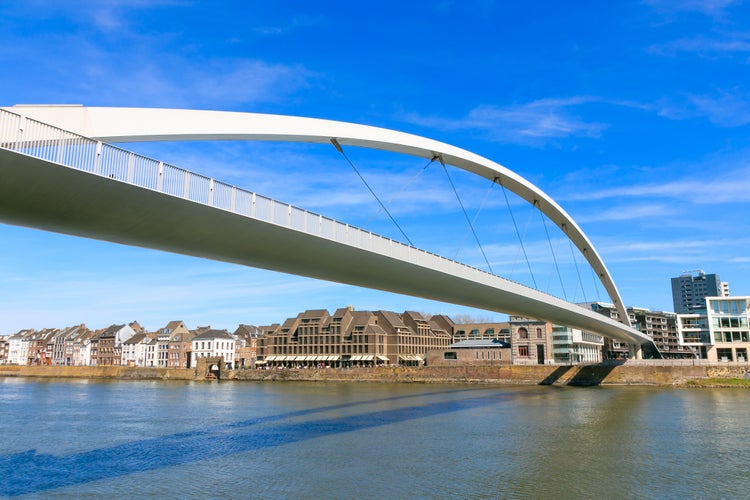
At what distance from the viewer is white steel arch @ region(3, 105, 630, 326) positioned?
41.8ft

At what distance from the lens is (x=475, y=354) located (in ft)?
265

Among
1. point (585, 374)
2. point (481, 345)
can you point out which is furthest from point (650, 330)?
point (585, 374)

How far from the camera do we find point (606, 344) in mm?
Answer: 96188

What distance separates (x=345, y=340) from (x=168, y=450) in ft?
229

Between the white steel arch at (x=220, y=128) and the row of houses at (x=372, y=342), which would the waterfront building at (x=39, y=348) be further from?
the white steel arch at (x=220, y=128)

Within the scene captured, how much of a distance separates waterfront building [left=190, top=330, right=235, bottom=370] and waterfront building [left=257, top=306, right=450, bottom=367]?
6.55 metres

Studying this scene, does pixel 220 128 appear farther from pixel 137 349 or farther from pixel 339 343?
pixel 137 349

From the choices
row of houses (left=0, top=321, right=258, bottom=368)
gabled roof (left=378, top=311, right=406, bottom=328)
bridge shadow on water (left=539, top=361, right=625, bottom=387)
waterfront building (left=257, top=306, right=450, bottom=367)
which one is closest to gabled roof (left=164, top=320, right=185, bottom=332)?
row of houses (left=0, top=321, right=258, bottom=368)

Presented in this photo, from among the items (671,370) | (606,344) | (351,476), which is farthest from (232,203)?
(606,344)

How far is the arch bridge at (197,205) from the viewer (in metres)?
12.2

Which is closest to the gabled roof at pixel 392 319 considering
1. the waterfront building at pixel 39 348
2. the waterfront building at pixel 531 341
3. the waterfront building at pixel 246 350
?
the waterfront building at pixel 531 341

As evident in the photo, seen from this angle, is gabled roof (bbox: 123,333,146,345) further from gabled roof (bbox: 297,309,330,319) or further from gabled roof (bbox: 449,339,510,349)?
gabled roof (bbox: 449,339,510,349)

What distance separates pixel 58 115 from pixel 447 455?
1653 centimetres

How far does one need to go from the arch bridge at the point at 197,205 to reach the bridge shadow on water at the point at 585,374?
40098 millimetres
